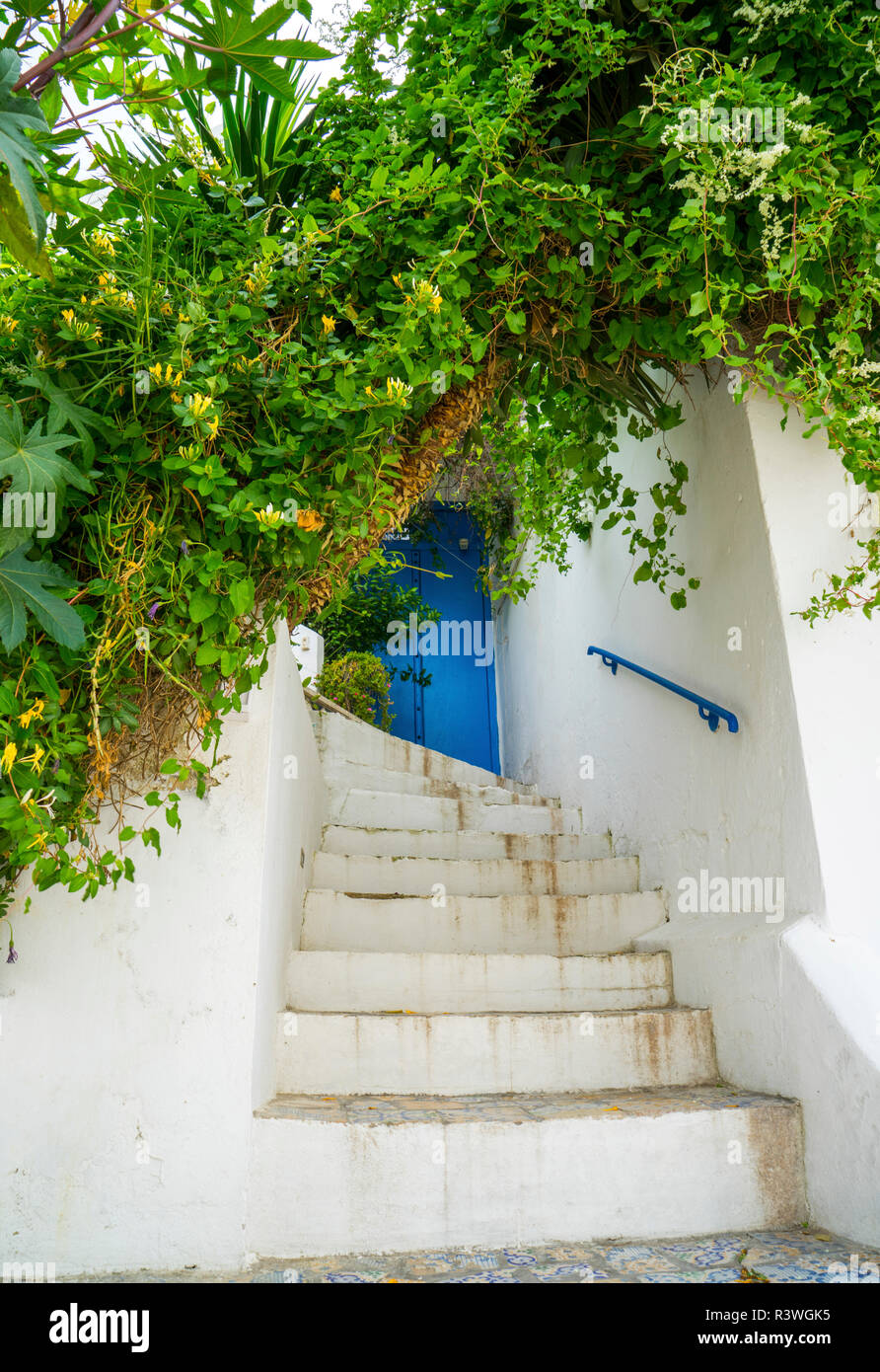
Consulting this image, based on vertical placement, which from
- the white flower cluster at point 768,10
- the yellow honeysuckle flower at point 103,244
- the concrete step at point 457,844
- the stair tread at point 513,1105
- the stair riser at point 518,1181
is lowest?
the stair riser at point 518,1181

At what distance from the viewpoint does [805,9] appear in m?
1.82

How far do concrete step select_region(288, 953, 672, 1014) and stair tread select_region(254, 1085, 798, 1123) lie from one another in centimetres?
32

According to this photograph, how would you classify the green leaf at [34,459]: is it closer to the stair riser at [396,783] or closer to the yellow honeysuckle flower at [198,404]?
the yellow honeysuckle flower at [198,404]

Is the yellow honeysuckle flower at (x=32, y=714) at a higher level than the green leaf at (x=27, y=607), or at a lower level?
lower

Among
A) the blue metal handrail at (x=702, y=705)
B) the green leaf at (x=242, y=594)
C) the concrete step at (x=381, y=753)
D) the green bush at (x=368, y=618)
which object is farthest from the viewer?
the green bush at (x=368, y=618)

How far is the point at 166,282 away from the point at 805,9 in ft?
4.70

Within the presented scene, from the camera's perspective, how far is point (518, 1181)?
2.01 m

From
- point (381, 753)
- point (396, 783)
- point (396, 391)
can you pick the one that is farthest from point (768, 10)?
point (381, 753)

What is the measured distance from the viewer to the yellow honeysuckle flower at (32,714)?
60.0 inches

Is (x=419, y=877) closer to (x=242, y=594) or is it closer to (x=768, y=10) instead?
(x=242, y=594)

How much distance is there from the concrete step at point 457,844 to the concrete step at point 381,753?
3.10 ft
